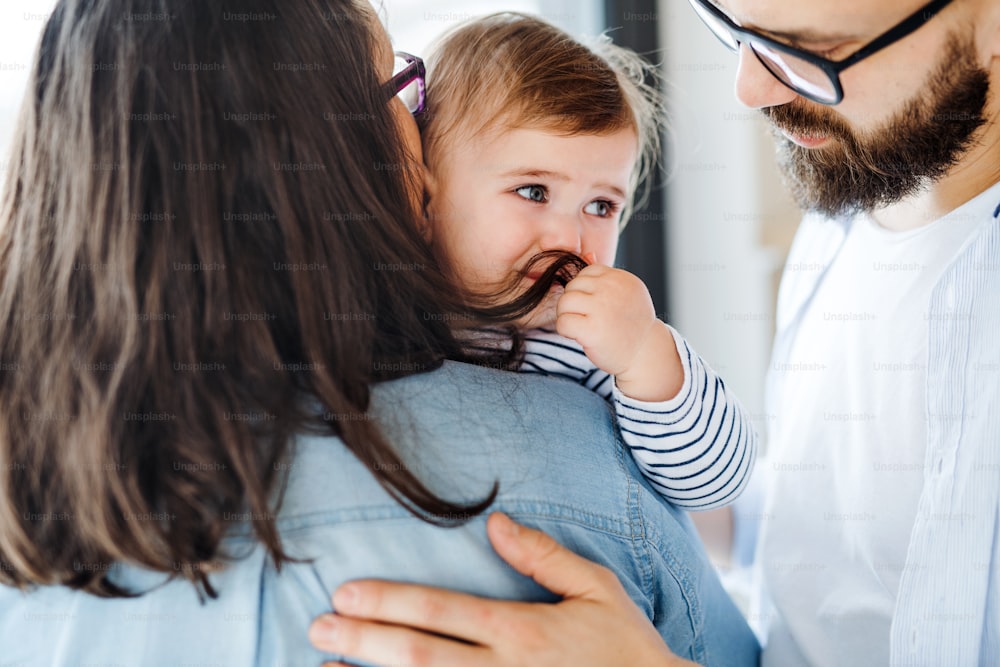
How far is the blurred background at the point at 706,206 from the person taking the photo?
207cm

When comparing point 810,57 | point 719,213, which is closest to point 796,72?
point 810,57

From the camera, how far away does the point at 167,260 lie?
2.44ft

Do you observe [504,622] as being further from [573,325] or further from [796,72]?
[796,72]

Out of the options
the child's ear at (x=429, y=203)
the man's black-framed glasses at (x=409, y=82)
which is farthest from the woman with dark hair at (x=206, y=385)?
the child's ear at (x=429, y=203)

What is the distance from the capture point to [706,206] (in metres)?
2.21

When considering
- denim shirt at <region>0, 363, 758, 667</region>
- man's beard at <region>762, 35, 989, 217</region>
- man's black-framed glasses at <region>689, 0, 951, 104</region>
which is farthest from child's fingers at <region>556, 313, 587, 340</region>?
man's beard at <region>762, 35, 989, 217</region>

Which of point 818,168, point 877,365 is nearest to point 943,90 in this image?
point 818,168

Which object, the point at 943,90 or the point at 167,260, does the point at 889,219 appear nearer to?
the point at 943,90

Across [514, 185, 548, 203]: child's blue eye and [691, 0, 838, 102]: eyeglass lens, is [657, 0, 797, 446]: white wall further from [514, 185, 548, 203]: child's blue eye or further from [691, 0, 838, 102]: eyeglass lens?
[514, 185, 548, 203]: child's blue eye

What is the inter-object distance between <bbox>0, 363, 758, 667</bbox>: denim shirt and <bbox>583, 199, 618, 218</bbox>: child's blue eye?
476 millimetres

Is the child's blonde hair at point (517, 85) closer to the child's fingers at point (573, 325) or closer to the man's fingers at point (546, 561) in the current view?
the child's fingers at point (573, 325)

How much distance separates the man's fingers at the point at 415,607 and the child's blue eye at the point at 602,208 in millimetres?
716

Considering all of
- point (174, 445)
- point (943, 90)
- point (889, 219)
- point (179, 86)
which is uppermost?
point (179, 86)

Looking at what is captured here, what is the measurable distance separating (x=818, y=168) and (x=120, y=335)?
1.13m
